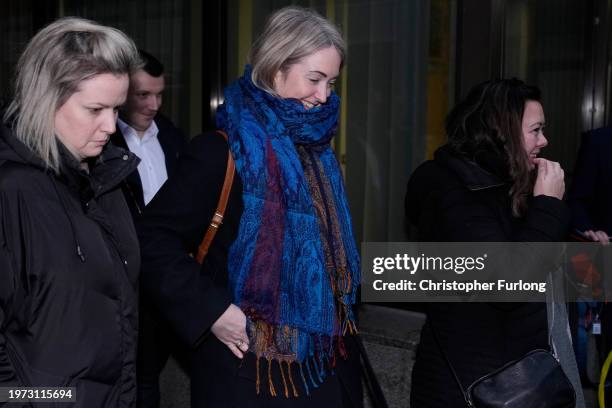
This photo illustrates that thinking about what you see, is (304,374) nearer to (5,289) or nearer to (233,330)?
(233,330)

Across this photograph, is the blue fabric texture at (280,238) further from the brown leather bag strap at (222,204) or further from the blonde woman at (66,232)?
the blonde woman at (66,232)

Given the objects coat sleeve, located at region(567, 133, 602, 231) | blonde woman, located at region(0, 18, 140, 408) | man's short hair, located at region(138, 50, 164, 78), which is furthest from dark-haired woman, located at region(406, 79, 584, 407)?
man's short hair, located at region(138, 50, 164, 78)

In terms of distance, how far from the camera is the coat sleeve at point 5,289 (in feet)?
5.71

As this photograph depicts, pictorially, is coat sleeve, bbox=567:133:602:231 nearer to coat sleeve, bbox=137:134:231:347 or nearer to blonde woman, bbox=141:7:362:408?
blonde woman, bbox=141:7:362:408

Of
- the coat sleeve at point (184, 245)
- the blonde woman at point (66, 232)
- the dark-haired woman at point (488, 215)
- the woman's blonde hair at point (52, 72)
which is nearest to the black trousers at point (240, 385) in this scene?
the coat sleeve at point (184, 245)

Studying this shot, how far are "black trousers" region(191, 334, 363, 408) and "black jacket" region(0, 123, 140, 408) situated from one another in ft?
0.98

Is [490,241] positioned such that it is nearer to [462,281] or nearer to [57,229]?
[462,281]

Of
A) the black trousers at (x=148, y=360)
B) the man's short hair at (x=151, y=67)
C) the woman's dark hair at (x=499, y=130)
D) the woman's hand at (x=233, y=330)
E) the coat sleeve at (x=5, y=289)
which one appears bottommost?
the black trousers at (x=148, y=360)

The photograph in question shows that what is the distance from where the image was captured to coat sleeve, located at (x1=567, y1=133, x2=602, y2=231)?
12.0ft

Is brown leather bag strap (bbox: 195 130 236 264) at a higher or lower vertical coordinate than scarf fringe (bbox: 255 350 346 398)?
higher

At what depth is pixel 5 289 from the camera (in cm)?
175

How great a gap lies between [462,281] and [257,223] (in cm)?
72

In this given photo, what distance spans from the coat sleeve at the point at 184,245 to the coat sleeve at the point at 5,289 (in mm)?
449

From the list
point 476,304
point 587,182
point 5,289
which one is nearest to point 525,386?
point 476,304
